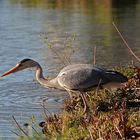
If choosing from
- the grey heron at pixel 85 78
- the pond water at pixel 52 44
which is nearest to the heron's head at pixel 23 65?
the grey heron at pixel 85 78

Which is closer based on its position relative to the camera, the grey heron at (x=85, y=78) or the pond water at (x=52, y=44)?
the grey heron at (x=85, y=78)

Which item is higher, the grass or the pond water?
the grass

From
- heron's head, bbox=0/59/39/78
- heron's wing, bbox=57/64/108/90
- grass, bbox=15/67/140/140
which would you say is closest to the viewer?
grass, bbox=15/67/140/140

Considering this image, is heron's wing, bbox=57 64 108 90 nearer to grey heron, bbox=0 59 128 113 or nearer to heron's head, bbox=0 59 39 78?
grey heron, bbox=0 59 128 113

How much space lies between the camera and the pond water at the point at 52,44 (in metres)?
9.88

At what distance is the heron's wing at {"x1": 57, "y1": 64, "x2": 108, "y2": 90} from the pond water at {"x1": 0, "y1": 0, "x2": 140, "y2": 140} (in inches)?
34.7

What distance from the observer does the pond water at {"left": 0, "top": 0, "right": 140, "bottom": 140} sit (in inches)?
389

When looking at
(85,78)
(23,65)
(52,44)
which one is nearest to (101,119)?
(85,78)

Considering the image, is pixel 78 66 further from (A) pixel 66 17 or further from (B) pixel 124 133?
(A) pixel 66 17

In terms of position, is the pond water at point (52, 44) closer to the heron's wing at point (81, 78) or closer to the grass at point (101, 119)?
the grass at point (101, 119)

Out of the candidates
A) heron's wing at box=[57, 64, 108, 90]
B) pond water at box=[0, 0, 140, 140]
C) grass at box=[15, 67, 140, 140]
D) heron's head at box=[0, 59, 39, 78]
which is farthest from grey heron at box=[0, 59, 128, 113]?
pond water at box=[0, 0, 140, 140]

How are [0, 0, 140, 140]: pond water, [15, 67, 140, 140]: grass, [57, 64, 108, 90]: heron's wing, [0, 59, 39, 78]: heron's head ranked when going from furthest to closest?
1. [0, 0, 140, 140]: pond water
2. [0, 59, 39, 78]: heron's head
3. [57, 64, 108, 90]: heron's wing
4. [15, 67, 140, 140]: grass

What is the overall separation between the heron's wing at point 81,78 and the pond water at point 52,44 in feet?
2.89

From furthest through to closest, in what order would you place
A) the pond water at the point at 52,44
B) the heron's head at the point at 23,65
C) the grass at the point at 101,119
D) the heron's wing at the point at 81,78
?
the pond water at the point at 52,44 → the heron's head at the point at 23,65 → the heron's wing at the point at 81,78 → the grass at the point at 101,119
